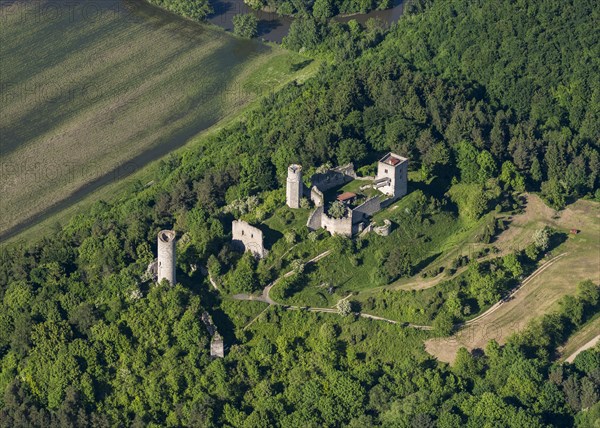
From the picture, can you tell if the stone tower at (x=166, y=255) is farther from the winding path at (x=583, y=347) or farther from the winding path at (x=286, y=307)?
the winding path at (x=583, y=347)

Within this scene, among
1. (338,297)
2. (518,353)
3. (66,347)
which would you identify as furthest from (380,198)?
(66,347)

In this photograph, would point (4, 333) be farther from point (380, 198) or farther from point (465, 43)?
point (465, 43)

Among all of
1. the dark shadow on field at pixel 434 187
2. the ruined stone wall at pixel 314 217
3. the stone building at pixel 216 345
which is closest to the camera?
the stone building at pixel 216 345

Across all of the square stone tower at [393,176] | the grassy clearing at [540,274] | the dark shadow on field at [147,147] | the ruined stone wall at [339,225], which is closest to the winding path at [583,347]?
the grassy clearing at [540,274]

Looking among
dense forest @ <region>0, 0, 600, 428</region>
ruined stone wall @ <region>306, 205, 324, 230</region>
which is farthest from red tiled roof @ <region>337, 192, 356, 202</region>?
dense forest @ <region>0, 0, 600, 428</region>

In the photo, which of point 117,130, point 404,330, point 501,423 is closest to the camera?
point 501,423
